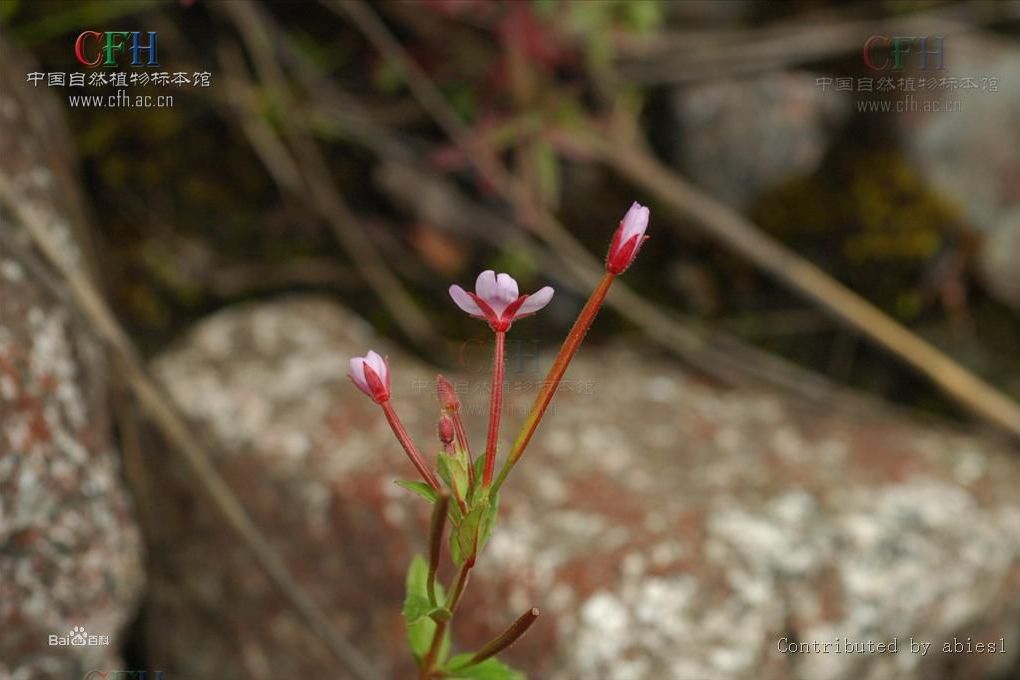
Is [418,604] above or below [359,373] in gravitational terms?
below

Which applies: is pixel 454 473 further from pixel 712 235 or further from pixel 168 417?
pixel 712 235

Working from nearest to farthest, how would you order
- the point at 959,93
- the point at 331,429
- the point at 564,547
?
the point at 564,547 → the point at 331,429 → the point at 959,93

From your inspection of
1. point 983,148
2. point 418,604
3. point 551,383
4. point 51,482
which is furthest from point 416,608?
point 983,148

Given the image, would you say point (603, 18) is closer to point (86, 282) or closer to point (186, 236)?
point (186, 236)

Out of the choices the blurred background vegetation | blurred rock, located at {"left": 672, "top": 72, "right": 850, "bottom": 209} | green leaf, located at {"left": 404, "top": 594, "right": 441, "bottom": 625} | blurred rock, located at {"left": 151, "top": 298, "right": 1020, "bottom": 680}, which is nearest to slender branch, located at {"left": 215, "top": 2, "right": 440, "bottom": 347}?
the blurred background vegetation

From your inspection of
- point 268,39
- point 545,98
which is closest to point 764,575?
point 545,98

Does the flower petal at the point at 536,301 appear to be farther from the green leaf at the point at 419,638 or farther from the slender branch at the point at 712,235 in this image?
the slender branch at the point at 712,235
